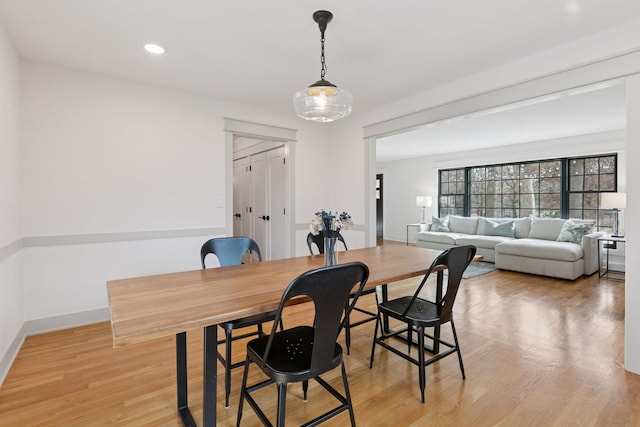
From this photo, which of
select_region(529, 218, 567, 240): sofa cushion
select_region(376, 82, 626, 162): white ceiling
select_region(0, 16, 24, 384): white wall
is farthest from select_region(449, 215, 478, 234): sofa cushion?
select_region(0, 16, 24, 384): white wall

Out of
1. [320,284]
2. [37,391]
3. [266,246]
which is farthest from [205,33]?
[266,246]

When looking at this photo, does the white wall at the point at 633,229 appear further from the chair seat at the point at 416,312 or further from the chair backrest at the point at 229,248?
the chair backrest at the point at 229,248

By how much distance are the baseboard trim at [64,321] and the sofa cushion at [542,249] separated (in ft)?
18.4

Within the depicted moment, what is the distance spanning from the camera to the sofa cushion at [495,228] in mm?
6223

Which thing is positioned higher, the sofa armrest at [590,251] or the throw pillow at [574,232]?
the throw pillow at [574,232]

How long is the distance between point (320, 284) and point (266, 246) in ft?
13.0

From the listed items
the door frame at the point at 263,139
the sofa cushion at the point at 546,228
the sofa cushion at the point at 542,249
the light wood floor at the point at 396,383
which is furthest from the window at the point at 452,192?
the door frame at the point at 263,139

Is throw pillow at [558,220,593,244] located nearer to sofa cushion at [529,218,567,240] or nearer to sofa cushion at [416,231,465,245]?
sofa cushion at [529,218,567,240]

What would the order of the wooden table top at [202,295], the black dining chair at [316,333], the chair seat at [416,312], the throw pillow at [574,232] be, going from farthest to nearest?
1. the throw pillow at [574,232]
2. the chair seat at [416,312]
3. the black dining chair at [316,333]
4. the wooden table top at [202,295]

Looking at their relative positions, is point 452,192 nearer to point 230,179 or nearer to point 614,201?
point 614,201

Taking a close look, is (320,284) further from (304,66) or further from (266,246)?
(266,246)

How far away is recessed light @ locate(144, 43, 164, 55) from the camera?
2.50m

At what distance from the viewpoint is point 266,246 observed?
5121mm

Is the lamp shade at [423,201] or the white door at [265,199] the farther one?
the lamp shade at [423,201]
